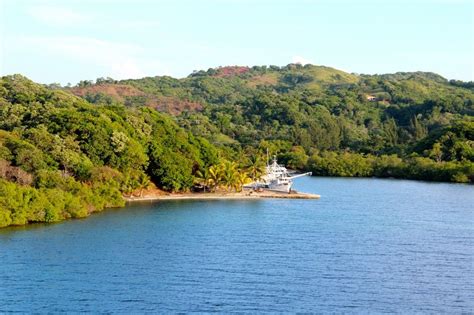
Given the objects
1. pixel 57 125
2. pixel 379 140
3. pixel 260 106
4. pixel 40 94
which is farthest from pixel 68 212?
pixel 260 106

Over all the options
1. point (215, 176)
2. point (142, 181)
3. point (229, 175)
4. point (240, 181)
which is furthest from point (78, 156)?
point (240, 181)

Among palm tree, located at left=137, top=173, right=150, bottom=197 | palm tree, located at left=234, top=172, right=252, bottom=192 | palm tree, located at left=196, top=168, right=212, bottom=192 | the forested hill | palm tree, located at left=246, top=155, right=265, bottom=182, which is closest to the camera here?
palm tree, located at left=137, top=173, right=150, bottom=197

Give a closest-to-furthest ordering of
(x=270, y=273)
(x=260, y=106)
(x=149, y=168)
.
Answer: (x=270, y=273)
(x=149, y=168)
(x=260, y=106)

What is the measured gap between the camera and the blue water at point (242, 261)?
3650 cm

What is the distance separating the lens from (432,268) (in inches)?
1751

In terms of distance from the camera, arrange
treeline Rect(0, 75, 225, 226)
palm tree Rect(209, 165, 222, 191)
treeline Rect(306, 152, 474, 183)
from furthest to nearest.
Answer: treeline Rect(306, 152, 474, 183) < palm tree Rect(209, 165, 222, 191) < treeline Rect(0, 75, 225, 226)

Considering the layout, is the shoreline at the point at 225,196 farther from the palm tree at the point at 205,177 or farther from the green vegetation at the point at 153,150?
the palm tree at the point at 205,177

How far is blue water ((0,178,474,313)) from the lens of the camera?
36.5m

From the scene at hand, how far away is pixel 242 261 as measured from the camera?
45438mm

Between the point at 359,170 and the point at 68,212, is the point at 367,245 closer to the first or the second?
the point at 68,212

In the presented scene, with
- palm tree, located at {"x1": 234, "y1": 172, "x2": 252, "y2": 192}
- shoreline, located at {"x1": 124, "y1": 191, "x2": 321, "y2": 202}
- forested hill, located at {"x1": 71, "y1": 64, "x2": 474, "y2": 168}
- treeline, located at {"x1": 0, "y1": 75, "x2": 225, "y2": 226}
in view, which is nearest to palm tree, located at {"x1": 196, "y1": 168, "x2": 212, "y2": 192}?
treeline, located at {"x1": 0, "y1": 75, "x2": 225, "y2": 226}

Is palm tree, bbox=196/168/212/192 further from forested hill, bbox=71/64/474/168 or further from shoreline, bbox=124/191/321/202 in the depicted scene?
forested hill, bbox=71/64/474/168

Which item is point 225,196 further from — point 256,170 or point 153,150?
point 256,170

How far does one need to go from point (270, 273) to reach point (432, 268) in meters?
9.77
